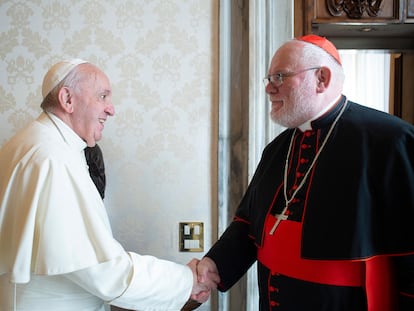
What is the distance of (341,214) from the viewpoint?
58.9 inches

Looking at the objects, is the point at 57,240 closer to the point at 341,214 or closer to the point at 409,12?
the point at 341,214

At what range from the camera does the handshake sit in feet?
6.11

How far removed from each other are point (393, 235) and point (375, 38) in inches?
56.8

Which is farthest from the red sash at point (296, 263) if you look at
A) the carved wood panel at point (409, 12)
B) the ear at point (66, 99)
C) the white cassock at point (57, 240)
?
the carved wood panel at point (409, 12)

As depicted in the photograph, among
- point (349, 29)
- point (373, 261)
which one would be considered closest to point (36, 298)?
point (373, 261)

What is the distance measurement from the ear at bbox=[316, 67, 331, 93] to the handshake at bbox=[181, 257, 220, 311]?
85 cm

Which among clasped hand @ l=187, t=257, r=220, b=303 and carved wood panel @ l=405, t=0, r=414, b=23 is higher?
carved wood panel @ l=405, t=0, r=414, b=23

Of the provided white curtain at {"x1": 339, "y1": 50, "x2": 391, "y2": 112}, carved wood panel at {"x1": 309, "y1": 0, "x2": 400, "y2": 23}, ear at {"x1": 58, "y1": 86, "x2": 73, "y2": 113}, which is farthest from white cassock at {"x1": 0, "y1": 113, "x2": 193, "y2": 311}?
white curtain at {"x1": 339, "y1": 50, "x2": 391, "y2": 112}

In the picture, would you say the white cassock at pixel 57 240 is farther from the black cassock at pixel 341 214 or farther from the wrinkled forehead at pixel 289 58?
the wrinkled forehead at pixel 289 58

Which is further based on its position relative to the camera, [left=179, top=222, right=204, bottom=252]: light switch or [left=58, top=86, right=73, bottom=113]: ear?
[left=179, top=222, right=204, bottom=252]: light switch

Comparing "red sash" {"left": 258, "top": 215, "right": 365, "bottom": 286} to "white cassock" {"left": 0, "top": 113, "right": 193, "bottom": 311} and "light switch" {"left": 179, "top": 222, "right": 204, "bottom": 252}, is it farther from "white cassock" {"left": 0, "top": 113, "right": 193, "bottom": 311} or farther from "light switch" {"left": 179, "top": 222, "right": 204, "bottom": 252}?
"light switch" {"left": 179, "top": 222, "right": 204, "bottom": 252}

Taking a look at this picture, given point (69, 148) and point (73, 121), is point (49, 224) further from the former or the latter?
point (73, 121)

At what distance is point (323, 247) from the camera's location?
148 centimetres

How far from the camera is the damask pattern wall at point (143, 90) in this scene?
239 centimetres
